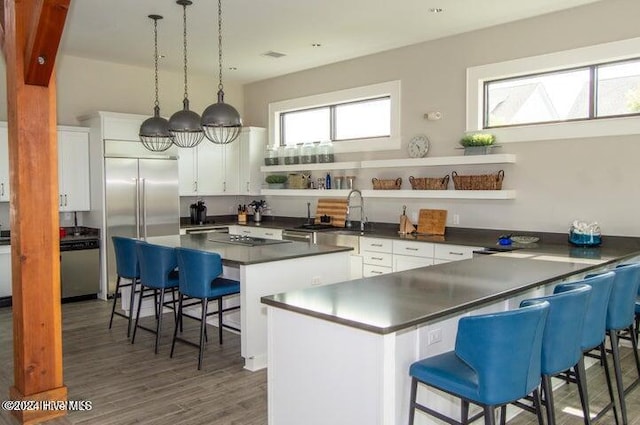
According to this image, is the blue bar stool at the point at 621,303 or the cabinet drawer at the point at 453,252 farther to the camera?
the cabinet drawer at the point at 453,252

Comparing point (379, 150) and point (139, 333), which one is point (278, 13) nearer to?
point (379, 150)

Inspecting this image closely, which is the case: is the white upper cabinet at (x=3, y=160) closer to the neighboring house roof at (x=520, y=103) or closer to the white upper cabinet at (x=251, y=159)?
the white upper cabinet at (x=251, y=159)

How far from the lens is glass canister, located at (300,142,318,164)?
276 inches

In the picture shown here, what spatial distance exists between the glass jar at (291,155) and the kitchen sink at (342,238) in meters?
1.47

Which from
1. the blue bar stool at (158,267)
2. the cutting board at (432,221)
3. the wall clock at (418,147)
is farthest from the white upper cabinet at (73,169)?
the cutting board at (432,221)

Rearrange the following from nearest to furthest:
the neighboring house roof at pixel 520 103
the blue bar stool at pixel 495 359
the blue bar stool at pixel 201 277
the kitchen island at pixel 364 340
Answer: the blue bar stool at pixel 495 359, the kitchen island at pixel 364 340, the blue bar stool at pixel 201 277, the neighboring house roof at pixel 520 103

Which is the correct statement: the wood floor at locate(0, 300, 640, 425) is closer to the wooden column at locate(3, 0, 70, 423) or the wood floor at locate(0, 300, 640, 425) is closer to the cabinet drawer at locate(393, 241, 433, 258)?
the wooden column at locate(3, 0, 70, 423)

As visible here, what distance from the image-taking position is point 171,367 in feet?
13.0

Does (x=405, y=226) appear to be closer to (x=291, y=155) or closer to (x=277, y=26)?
(x=291, y=155)

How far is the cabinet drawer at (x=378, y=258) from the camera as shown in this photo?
550cm

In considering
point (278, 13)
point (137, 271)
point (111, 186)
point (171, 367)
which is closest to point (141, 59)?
point (111, 186)

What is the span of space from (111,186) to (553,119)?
497cm

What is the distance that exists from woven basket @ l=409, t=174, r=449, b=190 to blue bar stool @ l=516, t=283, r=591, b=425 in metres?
3.33

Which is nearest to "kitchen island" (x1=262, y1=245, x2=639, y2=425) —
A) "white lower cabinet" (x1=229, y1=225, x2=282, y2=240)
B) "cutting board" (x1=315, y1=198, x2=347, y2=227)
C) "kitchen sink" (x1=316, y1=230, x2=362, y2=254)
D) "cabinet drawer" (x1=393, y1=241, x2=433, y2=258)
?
"cabinet drawer" (x1=393, y1=241, x2=433, y2=258)
